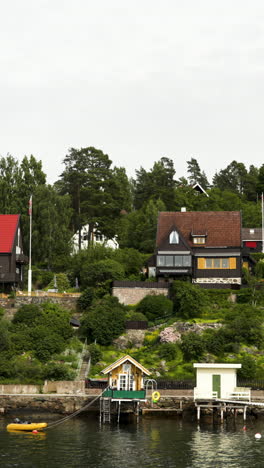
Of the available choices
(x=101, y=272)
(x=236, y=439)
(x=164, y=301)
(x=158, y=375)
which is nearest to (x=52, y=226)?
(x=101, y=272)

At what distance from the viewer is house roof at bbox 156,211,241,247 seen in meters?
88.9

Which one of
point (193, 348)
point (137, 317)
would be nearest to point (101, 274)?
point (137, 317)

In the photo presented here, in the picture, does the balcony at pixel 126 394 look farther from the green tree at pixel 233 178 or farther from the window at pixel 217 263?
the green tree at pixel 233 178

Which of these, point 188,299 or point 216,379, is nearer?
point 216,379

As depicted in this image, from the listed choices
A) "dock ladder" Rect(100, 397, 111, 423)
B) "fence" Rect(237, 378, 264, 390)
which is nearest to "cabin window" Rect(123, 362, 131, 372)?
"dock ladder" Rect(100, 397, 111, 423)

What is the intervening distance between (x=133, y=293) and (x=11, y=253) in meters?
16.5

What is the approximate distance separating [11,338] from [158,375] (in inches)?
611

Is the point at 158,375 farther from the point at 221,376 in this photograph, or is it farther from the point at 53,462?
the point at 53,462

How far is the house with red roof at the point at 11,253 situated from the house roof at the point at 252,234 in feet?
120

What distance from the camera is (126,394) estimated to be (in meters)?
60.8

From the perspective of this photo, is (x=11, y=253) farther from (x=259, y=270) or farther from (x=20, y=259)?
(x=259, y=270)

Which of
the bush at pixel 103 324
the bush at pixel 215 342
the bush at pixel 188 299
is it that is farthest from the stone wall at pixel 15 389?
the bush at pixel 188 299

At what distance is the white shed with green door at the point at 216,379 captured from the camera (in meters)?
62.7

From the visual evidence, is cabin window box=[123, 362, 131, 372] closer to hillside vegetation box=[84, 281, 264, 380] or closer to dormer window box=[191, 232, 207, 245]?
hillside vegetation box=[84, 281, 264, 380]
